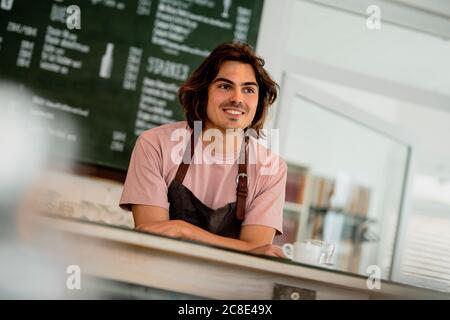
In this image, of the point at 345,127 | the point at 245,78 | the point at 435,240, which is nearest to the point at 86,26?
the point at 245,78

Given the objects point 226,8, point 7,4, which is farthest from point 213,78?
point 7,4

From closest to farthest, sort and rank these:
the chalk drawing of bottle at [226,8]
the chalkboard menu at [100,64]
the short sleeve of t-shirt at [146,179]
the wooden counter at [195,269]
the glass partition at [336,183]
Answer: the wooden counter at [195,269], the short sleeve of t-shirt at [146,179], the chalkboard menu at [100,64], the chalk drawing of bottle at [226,8], the glass partition at [336,183]

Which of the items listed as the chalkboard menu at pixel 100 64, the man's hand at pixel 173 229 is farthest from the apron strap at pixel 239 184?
the chalkboard menu at pixel 100 64

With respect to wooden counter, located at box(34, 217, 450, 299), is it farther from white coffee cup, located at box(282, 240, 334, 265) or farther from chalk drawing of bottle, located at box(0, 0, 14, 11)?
chalk drawing of bottle, located at box(0, 0, 14, 11)

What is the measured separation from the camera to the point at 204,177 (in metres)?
1.42

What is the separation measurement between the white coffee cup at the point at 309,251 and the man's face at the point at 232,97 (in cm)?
49

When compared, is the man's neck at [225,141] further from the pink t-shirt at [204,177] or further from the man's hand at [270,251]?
the man's hand at [270,251]

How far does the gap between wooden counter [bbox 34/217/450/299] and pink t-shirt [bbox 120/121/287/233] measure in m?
0.57

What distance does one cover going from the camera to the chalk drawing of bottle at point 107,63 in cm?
221

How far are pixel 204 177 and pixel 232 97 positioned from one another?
0.73 ft

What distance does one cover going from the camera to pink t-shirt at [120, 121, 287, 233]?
1386 mm

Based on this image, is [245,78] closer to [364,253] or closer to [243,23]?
[243,23]

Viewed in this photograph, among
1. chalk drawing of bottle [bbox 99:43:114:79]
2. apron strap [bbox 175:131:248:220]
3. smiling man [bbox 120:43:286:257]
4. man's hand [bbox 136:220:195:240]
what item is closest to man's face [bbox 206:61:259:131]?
smiling man [bbox 120:43:286:257]

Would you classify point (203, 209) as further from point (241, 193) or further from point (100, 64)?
point (100, 64)
